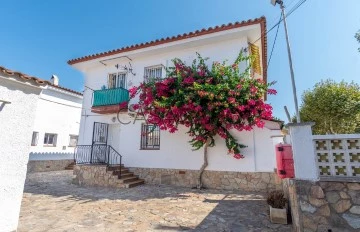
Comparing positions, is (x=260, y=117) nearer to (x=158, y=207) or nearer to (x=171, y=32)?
(x=158, y=207)

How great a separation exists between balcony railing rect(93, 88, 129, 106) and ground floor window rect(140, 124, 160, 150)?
2.04 meters

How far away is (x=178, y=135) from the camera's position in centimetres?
1046

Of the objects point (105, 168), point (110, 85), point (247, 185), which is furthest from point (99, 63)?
point (247, 185)

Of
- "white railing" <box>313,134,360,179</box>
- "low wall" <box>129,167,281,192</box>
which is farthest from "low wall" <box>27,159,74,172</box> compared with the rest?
"white railing" <box>313,134,360,179</box>

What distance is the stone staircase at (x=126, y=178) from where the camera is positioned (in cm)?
973

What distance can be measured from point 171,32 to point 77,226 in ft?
32.1

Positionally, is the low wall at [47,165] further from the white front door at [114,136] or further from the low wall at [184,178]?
the white front door at [114,136]

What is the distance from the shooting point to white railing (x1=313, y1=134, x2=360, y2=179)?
3383 millimetres

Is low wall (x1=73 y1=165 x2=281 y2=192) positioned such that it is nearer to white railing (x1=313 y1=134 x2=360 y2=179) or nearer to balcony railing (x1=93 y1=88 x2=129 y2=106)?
balcony railing (x1=93 y1=88 x2=129 y2=106)

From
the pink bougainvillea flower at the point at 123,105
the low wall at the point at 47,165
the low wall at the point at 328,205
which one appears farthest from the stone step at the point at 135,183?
the low wall at the point at 47,165

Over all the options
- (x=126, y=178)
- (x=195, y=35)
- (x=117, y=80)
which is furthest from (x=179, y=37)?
(x=126, y=178)

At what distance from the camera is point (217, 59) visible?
34.4 ft

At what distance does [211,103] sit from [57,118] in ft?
46.1

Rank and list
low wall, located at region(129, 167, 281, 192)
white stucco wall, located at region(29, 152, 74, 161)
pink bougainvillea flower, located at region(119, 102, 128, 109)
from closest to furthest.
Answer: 1. low wall, located at region(129, 167, 281, 192)
2. pink bougainvillea flower, located at region(119, 102, 128, 109)
3. white stucco wall, located at region(29, 152, 74, 161)
